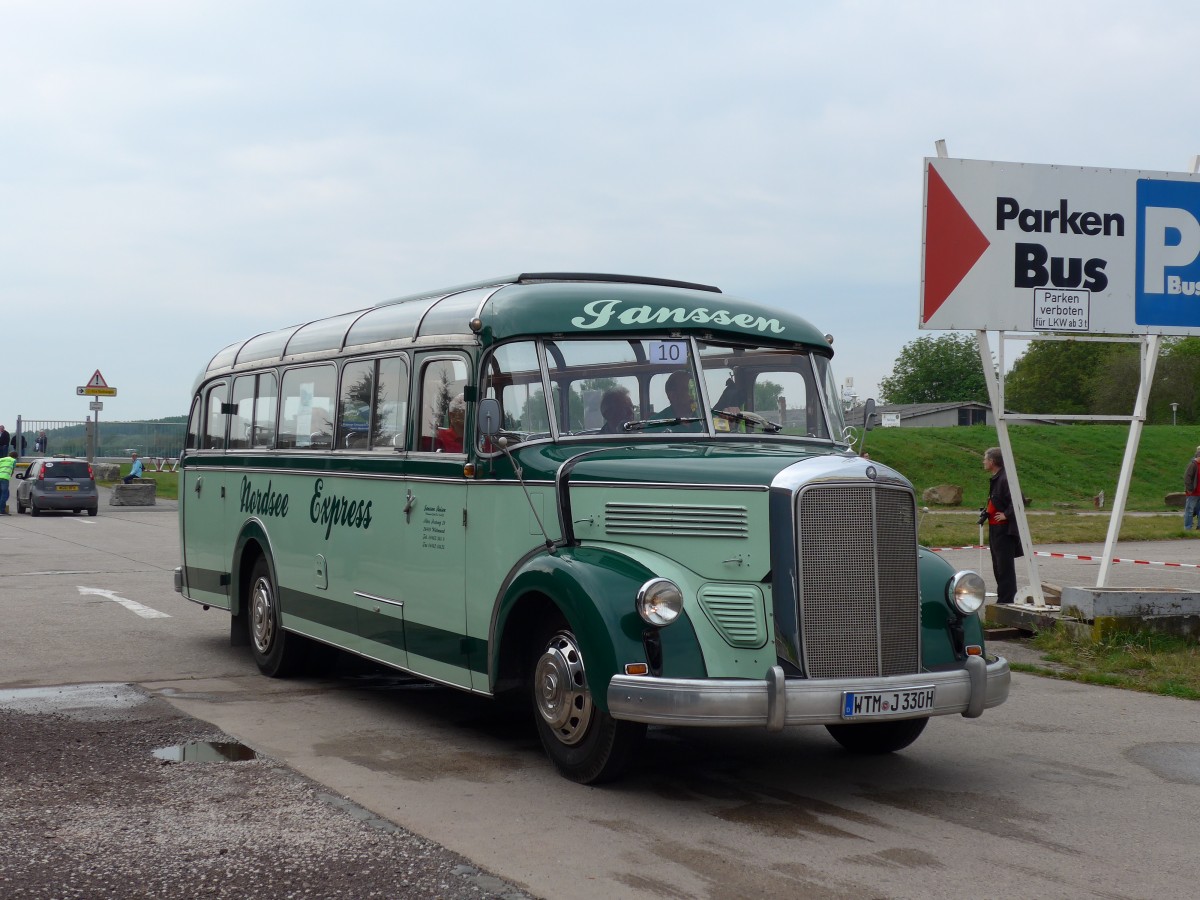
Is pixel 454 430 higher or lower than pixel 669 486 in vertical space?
higher

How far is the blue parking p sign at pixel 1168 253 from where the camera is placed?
1252 cm

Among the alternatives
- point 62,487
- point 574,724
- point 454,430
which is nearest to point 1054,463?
point 62,487

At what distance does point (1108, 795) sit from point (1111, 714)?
2417mm

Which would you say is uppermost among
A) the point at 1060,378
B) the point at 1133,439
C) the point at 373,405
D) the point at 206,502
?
the point at 1060,378

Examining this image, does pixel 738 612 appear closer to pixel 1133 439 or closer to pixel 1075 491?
pixel 1133 439

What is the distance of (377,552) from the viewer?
8.77 metres

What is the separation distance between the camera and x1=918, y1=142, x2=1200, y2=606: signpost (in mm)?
12359

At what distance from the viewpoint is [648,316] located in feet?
25.2

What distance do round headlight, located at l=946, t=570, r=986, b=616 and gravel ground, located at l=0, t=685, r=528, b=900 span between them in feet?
9.54

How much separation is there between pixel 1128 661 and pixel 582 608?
6.29 metres

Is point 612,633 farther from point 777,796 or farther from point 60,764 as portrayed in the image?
point 60,764

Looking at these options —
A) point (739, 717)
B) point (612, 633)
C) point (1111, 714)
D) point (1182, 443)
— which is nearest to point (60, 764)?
point (612, 633)

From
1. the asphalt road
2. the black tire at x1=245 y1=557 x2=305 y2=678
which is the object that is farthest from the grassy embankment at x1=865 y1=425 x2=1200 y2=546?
the asphalt road

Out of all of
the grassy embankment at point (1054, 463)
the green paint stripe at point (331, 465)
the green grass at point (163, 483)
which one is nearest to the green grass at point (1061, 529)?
the grassy embankment at point (1054, 463)
